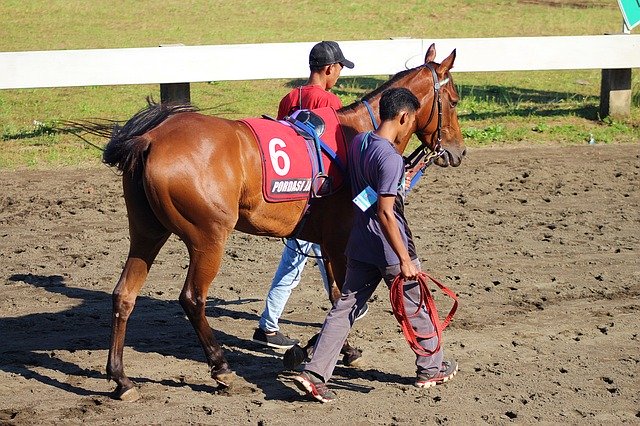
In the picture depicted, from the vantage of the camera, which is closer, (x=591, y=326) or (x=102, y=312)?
(x=591, y=326)

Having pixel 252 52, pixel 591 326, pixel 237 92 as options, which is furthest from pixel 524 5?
pixel 591 326

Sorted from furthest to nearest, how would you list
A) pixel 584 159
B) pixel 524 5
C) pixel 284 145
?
pixel 524 5
pixel 584 159
pixel 284 145

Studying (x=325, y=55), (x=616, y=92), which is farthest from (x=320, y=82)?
(x=616, y=92)

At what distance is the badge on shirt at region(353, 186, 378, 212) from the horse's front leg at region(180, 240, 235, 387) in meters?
0.87

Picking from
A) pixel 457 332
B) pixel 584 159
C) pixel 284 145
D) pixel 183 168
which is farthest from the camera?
pixel 584 159

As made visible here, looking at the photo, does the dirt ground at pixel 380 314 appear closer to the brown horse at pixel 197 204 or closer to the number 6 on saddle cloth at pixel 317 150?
the brown horse at pixel 197 204

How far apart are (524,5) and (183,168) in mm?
21985

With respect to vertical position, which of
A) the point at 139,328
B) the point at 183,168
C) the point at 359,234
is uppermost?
the point at 183,168

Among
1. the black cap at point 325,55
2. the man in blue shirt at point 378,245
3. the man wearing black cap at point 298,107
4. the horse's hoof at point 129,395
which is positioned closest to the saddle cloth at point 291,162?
the man in blue shirt at point 378,245

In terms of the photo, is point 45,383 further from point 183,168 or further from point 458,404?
point 458,404

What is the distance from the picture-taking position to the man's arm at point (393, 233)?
212 inches

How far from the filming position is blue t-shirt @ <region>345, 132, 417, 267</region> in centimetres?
536

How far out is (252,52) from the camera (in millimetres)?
12609

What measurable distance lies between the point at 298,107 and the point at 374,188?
4.38 feet
